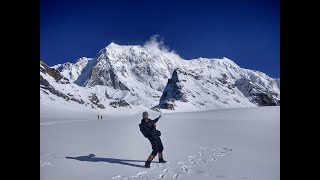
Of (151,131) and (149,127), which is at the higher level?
(149,127)

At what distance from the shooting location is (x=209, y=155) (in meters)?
10.2
